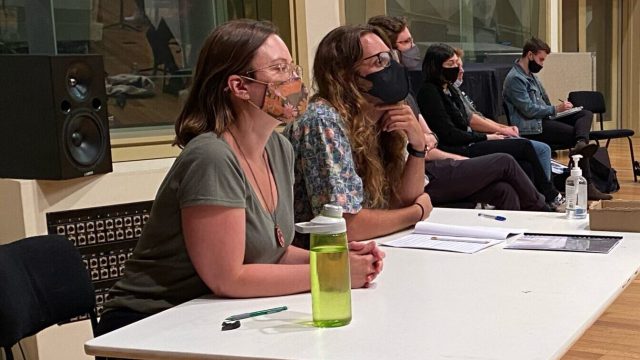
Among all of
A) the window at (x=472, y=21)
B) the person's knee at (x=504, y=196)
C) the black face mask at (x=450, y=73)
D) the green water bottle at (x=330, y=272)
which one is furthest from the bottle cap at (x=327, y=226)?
the window at (x=472, y=21)

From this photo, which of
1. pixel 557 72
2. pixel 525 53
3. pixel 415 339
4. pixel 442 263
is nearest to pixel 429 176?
pixel 442 263

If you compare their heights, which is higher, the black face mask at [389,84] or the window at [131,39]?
the window at [131,39]

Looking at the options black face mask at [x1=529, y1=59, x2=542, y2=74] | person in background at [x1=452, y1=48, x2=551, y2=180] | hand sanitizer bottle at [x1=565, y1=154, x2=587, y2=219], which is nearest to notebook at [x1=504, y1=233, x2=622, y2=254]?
hand sanitizer bottle at [x1=565, y1=154, x2=587, y2=219]

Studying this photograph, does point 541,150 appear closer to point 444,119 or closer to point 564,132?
point 444,119

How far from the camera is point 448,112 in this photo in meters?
5.21

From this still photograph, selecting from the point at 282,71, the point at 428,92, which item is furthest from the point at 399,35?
the point at 282,71

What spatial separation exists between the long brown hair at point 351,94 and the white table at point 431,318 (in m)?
0.50

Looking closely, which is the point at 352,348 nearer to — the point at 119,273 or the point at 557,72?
the point at 119,273

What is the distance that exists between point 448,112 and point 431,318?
3660mm

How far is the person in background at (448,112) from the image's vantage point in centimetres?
515

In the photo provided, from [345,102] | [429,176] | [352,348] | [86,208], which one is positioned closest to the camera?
[352,348]

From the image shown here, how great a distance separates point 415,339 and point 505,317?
24cm

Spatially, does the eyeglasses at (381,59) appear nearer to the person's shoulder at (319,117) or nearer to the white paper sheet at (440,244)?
the person's shoulder at (319,117)

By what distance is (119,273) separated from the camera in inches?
139
